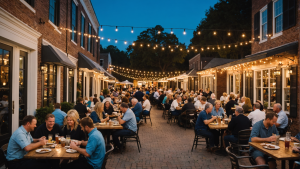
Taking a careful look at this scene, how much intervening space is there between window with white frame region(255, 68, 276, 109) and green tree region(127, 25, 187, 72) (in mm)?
29200

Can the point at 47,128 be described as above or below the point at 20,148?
above

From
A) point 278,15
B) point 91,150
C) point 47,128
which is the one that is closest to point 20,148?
point 47,128

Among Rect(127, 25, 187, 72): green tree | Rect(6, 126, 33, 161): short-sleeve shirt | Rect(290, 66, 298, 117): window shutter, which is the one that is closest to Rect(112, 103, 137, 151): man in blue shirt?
Rect(6, 126, 33, 161): short-sleeve shirt

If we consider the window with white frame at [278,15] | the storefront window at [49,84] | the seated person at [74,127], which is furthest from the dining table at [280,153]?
the window with white frame at [278,15]

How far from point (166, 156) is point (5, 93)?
14.7 ft

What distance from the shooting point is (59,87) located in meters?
9.84

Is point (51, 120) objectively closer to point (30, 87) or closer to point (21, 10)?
point (30, 87)

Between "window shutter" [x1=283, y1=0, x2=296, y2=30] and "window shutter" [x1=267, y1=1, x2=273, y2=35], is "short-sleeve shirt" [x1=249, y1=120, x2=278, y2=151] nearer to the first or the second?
"window shutter" [x1=283, y1=0, x2=296, y2=30]

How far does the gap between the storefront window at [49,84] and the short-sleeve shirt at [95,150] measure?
532 cm

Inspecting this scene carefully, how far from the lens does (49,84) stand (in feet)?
28.8

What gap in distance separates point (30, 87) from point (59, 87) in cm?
275

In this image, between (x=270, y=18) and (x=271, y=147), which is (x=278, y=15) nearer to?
(x=270, y=18)

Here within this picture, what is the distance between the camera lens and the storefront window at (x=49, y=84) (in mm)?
8337

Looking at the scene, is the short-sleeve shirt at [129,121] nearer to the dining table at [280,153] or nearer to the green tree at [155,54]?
the dining table at [280,153]
